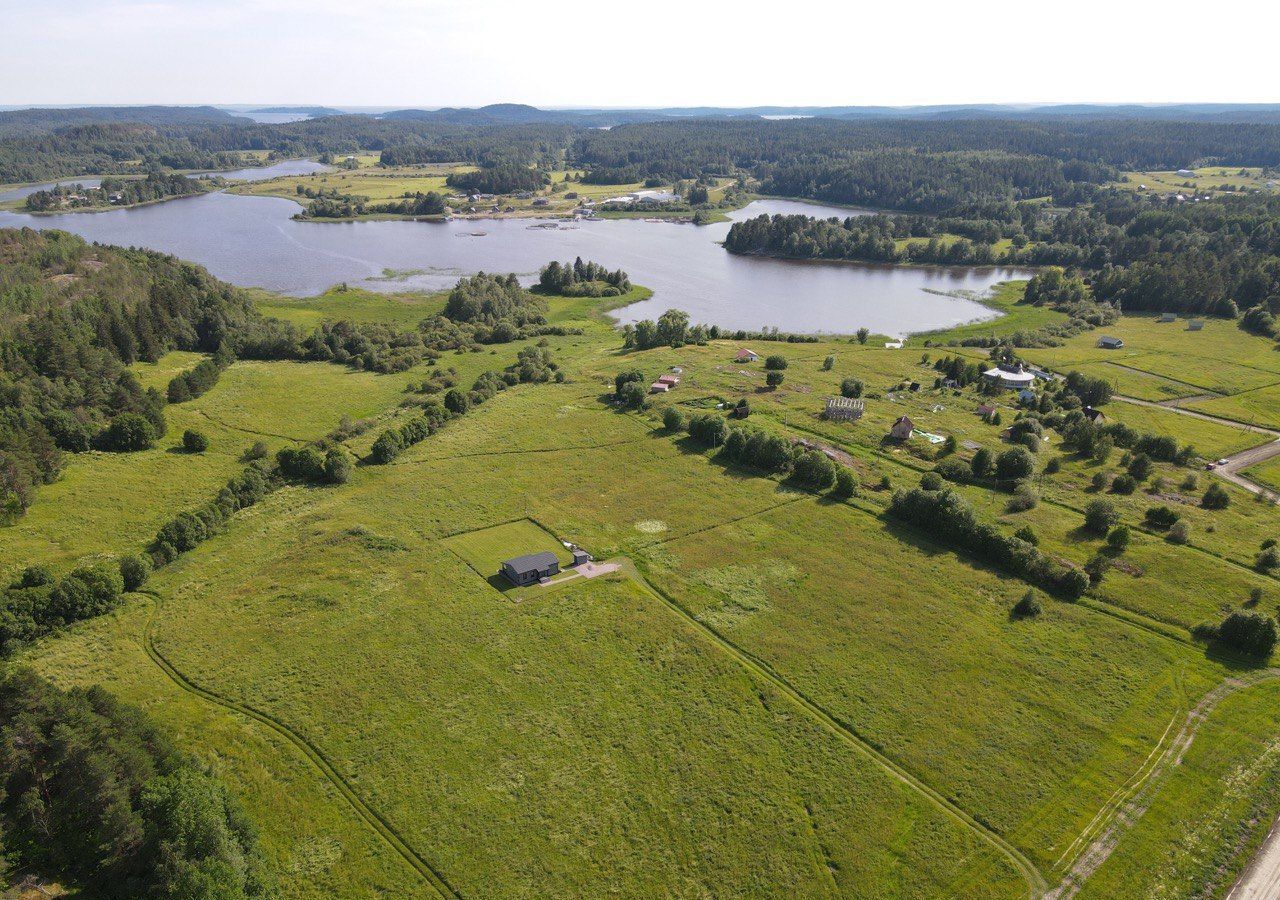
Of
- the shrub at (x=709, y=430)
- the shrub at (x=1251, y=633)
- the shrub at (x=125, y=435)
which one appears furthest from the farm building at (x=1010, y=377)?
the shrub at (x=125, y=435)

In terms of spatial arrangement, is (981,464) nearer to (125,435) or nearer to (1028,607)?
(1028,607)

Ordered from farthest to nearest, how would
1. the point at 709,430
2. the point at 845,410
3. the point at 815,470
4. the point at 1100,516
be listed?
the point at 845,410
the point at 709,430
the point at 815,470
the point at 1100,516

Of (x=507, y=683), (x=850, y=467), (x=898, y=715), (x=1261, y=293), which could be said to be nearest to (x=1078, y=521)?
(x=850, y=467)

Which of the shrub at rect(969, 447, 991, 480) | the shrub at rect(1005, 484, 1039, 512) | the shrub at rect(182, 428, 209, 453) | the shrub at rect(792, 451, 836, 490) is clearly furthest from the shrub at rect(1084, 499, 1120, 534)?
the shrub at rect(182, 428, 209, 453)

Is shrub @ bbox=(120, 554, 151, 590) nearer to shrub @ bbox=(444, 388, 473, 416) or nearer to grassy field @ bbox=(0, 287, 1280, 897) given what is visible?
grassy field @ bbox=(0, 287, 1280, 897)

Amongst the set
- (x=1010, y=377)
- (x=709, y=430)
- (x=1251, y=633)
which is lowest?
(x=1251, y=633)

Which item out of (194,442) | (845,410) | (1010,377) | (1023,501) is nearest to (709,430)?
(845,410)

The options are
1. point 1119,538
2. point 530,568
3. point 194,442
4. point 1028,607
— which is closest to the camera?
point 1028,607
